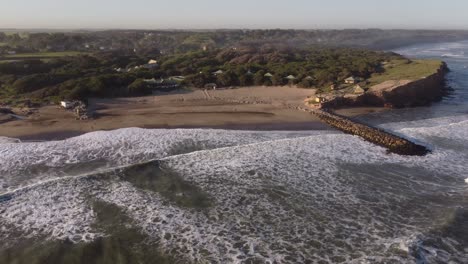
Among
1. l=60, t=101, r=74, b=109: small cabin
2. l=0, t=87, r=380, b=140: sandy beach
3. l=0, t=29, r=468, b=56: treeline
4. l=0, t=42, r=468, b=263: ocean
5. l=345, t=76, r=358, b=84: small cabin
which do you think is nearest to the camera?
l=0, t=42, r=468, b=263: ocean

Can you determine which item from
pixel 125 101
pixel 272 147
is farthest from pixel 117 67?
pixel 272 147

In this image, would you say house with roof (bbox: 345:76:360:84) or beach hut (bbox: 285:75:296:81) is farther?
beach hut (bbox: 285:75:296:81)

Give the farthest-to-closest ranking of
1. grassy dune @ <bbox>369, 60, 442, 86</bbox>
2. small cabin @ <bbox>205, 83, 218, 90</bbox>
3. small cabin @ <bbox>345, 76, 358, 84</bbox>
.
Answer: small cabin @ <bbox>205, 83, 218, 90</bbox> < small cabin @ <bbox>345, 76, 358, 84</bbox> < grassy dune @ <bbox>369, 60, 442, 86</bbox>

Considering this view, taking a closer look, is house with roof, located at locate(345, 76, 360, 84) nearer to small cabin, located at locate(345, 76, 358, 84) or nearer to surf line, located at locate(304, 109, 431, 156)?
small cabin, located at locate(345, 76, 358, 84)

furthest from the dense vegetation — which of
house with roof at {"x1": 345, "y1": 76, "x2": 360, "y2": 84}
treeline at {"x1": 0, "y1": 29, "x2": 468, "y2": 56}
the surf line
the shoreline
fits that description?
treeline at {"x1": 0, "y1": 29, "x2": 468, "y2": 56}

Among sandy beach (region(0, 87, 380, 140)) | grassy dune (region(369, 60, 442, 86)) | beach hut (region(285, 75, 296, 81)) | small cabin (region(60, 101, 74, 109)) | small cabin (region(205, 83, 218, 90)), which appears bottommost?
sandy beach (region(0, 87, 380, 140))
